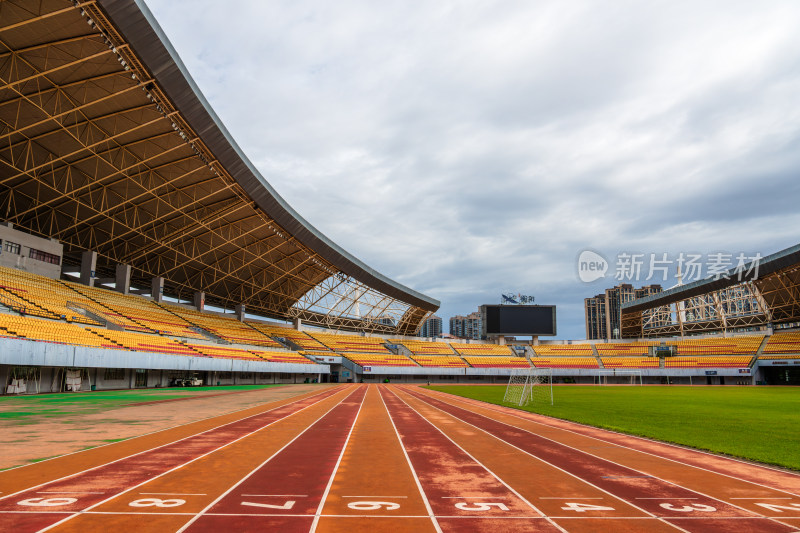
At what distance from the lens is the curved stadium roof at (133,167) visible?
2109 centimetres

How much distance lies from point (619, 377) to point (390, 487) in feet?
229

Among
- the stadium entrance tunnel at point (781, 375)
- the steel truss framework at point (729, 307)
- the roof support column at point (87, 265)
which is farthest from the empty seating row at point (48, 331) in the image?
the stadium entrance tunnel at point (781, 375)

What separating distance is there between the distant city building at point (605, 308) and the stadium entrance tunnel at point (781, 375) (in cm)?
11563

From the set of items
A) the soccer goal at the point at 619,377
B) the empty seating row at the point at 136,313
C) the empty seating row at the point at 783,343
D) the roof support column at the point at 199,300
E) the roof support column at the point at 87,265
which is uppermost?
the roof support column at the point at 87,265

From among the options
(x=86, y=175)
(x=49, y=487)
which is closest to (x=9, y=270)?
(x=86, y=175)

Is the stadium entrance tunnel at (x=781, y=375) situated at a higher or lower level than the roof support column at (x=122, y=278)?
lower

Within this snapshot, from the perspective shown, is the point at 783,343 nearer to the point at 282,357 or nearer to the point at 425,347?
the point at 425,347

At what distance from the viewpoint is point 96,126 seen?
88.4ft

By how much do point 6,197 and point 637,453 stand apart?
38.9 metres

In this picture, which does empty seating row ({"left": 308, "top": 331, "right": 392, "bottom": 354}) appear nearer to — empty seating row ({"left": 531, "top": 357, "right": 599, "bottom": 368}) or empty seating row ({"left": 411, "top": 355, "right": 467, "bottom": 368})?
empty seating row ({"left": 411, "top": 355, "right": 467, "bottom": 368})

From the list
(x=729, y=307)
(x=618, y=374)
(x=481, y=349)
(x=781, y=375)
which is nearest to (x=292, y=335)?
(x=481, y=349)

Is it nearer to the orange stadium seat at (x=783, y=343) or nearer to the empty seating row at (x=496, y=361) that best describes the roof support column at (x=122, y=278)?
the empty seating row at (x=496, y=361)

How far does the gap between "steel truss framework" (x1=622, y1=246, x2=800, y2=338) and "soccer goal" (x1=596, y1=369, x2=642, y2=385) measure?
1086 centimetres

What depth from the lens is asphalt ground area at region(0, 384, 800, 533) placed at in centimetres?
555
